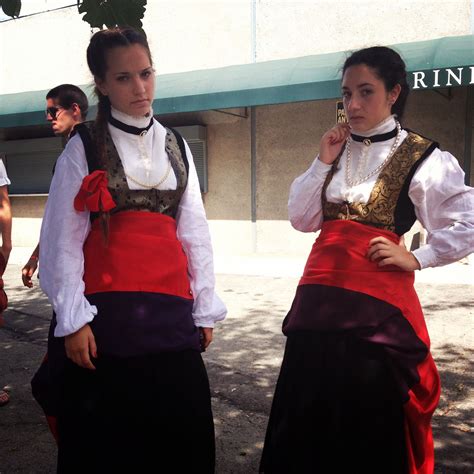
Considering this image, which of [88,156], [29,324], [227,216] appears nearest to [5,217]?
[88,156]

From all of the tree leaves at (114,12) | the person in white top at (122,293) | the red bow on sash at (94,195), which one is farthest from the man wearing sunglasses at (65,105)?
the red bow on sash at (94,195)

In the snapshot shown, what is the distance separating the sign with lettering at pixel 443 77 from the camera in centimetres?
890

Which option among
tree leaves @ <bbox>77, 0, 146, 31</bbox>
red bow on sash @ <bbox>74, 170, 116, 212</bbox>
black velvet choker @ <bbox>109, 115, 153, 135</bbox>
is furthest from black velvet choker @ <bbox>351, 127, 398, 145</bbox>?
tree leaves @ <bbox>77, 0, 146, 31</bbox>

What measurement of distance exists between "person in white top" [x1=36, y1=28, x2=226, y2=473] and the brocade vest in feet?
2.37

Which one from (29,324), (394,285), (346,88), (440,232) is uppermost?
(346,88)

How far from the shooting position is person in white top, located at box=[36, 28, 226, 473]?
76.3 inches

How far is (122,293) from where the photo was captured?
198cm

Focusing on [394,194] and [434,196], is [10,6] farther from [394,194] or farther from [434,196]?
[434,196]

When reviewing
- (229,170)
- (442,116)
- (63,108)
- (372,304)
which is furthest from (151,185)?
(229,170)

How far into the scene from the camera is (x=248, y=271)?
389 inches

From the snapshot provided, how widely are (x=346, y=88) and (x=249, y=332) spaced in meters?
3.97

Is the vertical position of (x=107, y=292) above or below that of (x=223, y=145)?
below

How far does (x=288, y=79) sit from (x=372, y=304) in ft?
29.1

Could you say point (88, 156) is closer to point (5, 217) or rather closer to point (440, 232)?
point (440, 232)
